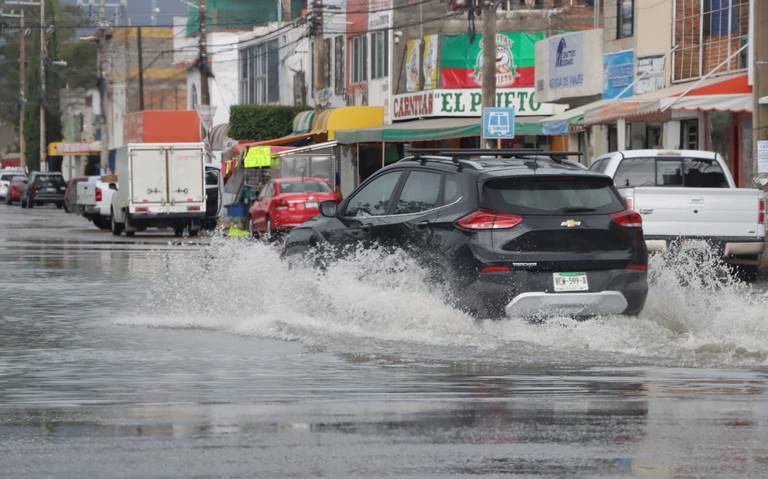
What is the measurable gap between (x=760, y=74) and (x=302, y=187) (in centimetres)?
1461

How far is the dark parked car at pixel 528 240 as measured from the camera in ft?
42.5

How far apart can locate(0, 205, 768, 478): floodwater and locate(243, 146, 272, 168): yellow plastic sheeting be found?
84.7 feet

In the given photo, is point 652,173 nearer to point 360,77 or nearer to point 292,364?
point 292,364

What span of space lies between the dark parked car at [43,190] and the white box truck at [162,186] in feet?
108

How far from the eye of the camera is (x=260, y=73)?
228ft

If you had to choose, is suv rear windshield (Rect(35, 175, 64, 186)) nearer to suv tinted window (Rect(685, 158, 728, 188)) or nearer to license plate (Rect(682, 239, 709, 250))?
suv tinted window (Rect(685, 158, 728, 188))

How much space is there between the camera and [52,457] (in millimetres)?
7699

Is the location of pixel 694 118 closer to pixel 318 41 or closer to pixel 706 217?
pixel 706 217

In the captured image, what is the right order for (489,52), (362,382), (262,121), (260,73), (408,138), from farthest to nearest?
(260,73) → (262,121) → (408,138) → (489,52) → (362,382)

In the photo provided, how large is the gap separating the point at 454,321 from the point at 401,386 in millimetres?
2832

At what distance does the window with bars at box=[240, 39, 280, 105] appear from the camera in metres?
66.8

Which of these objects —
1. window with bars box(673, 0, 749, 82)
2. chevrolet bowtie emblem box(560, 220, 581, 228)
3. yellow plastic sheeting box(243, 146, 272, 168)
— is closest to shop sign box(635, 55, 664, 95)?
window with bars box(673, 0, 749, 82)

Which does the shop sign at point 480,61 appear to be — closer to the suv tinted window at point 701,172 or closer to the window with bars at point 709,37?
the window with bars at point 709,37

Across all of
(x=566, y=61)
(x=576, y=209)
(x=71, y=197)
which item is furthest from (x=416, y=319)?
(x=71, y=197)
